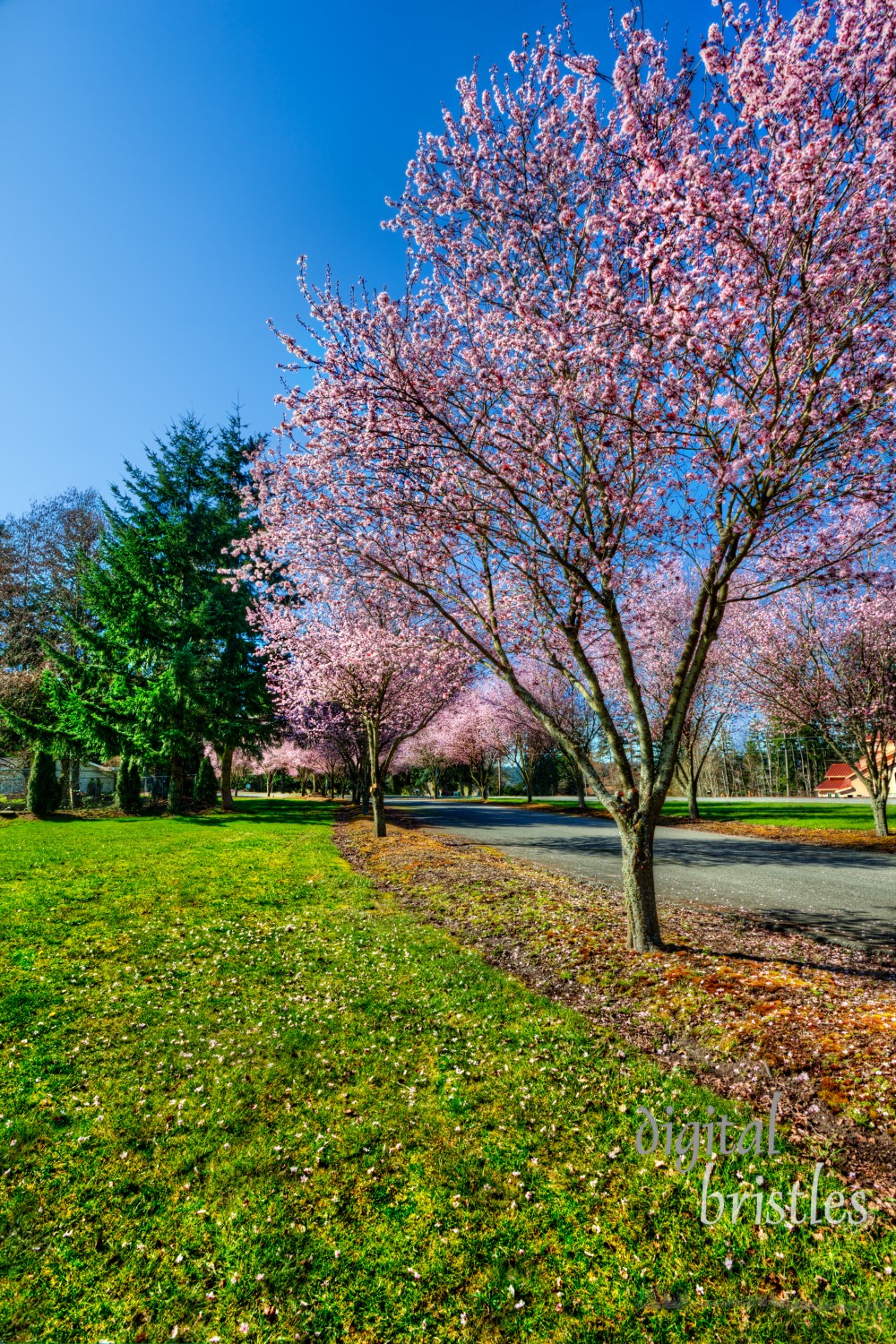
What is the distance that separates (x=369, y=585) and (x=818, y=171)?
785cm

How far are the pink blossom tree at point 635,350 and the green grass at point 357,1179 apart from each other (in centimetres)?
314

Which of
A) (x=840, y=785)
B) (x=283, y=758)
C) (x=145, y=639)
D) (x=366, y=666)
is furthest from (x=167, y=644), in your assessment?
(x=840, y=785)

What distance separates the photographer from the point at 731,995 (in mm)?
5457

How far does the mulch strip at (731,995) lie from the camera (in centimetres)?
386

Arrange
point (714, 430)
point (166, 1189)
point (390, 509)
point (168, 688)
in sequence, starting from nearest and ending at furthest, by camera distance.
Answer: point (166, 1189) → point (714, 430) → point (390, 509) → point (168, 688)

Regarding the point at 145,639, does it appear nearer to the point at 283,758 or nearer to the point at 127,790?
the point at 127,790

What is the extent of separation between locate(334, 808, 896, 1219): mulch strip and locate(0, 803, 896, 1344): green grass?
396mm

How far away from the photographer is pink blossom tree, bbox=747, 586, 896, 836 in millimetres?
16406

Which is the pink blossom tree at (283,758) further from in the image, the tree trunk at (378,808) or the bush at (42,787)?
the tree trunk at (378,808)

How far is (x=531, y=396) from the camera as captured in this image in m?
6.18

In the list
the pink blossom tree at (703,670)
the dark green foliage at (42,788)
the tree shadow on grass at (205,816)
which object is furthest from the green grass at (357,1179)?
the dark green foliage at (42,788)

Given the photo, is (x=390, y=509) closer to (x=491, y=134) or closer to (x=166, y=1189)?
(x=491, y=134)

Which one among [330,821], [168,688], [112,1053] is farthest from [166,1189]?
[168,688]

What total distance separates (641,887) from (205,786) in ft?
101
